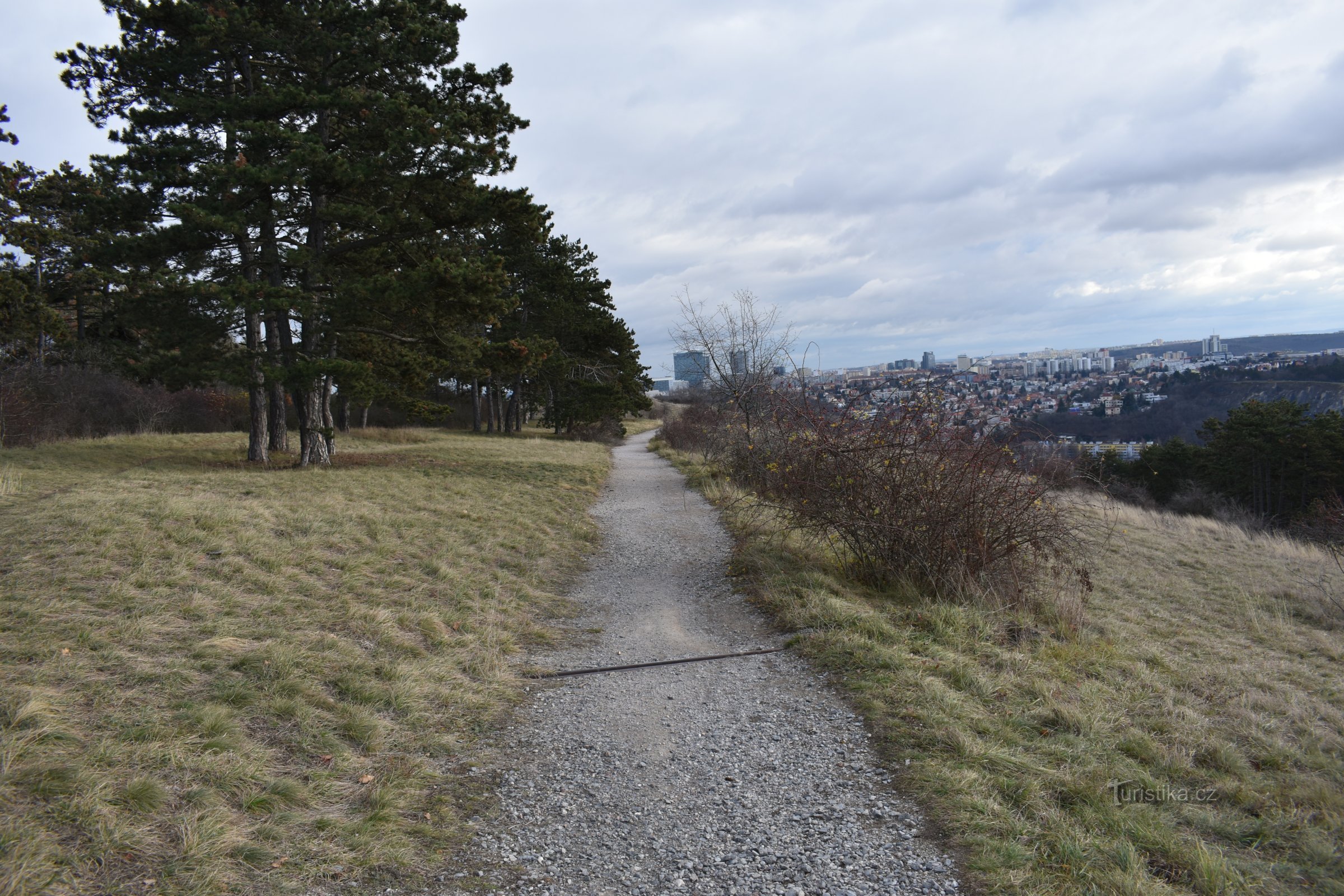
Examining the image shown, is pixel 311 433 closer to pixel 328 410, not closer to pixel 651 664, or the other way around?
pixel 328 410

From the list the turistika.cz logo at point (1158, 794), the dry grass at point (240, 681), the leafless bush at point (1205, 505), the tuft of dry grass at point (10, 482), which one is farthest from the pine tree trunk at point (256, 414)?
the leafless bush at point (1205, 505)

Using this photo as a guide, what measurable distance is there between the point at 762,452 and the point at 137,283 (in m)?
11.3

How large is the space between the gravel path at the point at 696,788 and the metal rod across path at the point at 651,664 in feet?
0.29

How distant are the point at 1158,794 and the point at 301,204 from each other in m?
16.6

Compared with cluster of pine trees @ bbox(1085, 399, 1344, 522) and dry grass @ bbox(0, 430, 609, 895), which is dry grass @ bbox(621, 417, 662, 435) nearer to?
cluster of pine trees @ bbox(1085, 399, 1344, 522)

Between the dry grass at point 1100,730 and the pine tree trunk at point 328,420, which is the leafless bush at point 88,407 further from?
the dry grass at point 1100,730

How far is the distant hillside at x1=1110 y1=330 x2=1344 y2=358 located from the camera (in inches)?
2854

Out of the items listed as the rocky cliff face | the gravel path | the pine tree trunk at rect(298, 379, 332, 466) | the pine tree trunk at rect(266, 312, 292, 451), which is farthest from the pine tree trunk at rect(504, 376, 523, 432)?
the rocky cliff face

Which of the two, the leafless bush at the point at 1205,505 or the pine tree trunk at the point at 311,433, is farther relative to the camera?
the leafless bush at the point at 1205,505

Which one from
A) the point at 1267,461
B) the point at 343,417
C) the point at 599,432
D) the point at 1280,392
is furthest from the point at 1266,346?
the point at 343,417

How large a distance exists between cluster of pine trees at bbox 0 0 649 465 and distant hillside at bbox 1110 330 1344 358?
78.0m

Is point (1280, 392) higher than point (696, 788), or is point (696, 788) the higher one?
point (1280, 392)

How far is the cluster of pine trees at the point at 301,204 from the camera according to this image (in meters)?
12.5

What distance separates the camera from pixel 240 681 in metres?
4.09
